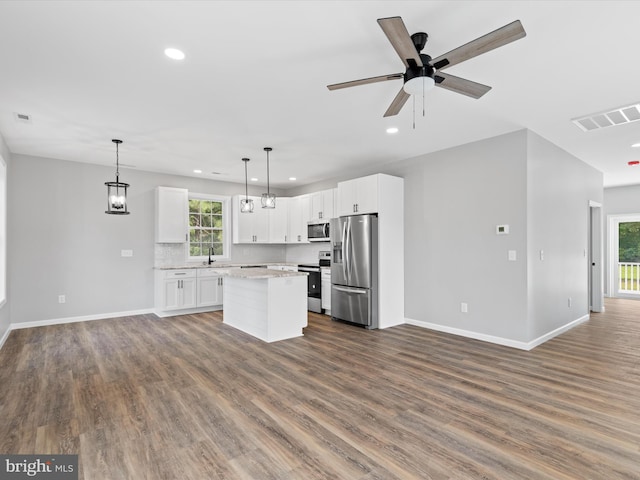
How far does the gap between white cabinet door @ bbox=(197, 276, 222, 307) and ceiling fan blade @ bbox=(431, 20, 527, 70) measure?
5.54m

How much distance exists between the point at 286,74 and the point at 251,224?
485cm

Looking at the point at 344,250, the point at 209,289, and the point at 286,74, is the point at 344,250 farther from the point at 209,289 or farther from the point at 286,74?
the point at 286,74

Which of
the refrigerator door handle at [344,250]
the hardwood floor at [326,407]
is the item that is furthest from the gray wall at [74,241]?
the refrigerator door handle at [344,250]

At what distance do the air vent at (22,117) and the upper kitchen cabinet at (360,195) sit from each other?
165 inches

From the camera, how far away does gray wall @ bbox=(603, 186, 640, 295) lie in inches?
312

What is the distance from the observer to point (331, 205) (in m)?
6.70

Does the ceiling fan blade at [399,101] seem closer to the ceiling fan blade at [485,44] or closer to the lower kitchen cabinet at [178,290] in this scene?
the ceiling fan blade at [485,44]

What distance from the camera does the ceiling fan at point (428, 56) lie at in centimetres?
182

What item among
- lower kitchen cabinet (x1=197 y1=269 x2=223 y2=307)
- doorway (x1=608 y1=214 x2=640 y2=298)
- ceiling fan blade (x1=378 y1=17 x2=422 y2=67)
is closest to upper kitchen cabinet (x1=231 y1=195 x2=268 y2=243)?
lower kitchen cabinet (x1=197 y1=269 x2=223 y2=307)

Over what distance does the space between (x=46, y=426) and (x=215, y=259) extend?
4.99 meters

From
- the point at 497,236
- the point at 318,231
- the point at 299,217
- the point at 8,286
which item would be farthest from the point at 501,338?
the point at 8,286

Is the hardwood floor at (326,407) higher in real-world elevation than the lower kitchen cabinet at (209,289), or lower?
lower

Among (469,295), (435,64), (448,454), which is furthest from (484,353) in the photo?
(435,64)

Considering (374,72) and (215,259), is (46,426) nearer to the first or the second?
(374,72)
